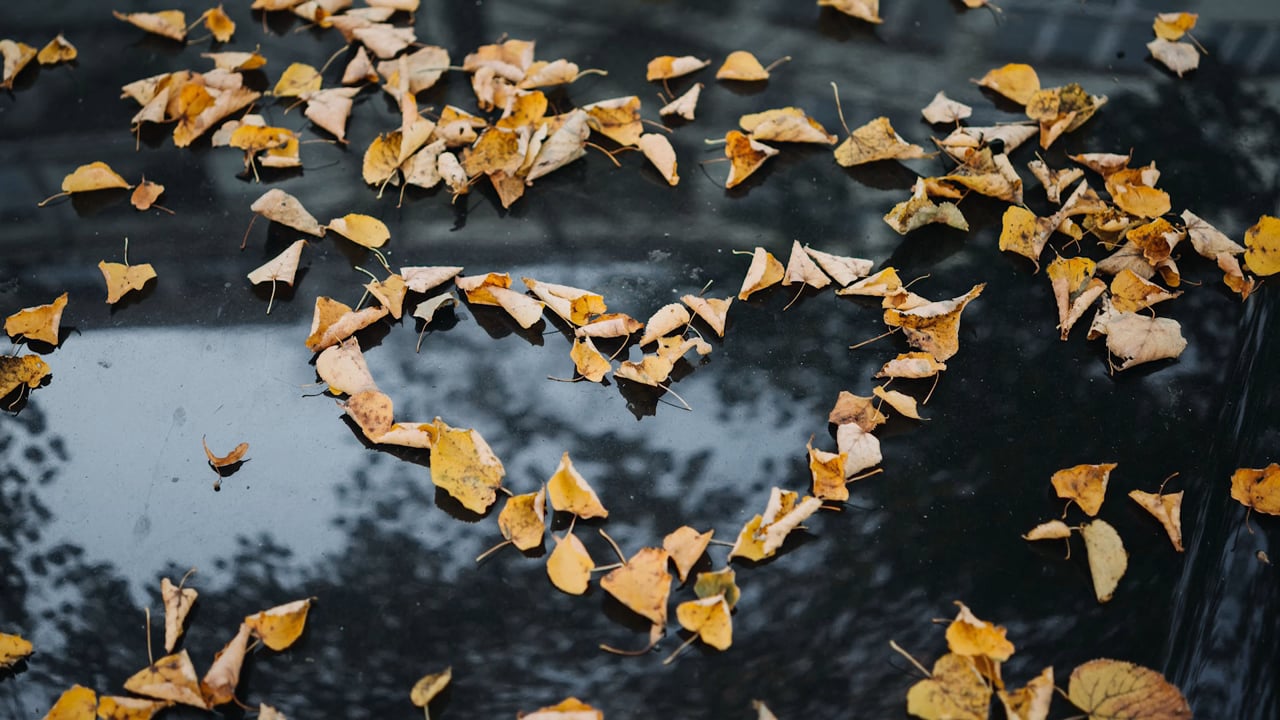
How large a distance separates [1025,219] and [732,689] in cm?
94

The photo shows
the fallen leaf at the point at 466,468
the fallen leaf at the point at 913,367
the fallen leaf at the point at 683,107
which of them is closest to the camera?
the fallen leaf at the point at 466,468

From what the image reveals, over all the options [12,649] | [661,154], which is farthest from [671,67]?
[12,649]

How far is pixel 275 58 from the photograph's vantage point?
2.14 m

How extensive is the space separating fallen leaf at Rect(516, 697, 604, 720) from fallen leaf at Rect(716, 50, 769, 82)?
129 centimetres

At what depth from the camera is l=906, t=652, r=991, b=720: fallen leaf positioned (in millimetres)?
1212

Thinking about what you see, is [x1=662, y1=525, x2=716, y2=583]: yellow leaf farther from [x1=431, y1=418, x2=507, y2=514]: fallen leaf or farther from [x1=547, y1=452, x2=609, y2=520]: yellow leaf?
[x1=431, y1=418, x2=507, y2=514]: fallen leaf

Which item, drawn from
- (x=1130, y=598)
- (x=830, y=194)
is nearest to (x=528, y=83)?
(x=830, y=194)

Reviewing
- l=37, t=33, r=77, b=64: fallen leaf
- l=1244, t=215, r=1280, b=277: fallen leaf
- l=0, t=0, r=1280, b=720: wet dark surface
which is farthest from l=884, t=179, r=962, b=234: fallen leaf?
l=37, t=33, r=77, b=64: fallen leaf

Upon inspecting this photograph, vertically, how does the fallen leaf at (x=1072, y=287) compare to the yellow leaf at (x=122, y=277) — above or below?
above

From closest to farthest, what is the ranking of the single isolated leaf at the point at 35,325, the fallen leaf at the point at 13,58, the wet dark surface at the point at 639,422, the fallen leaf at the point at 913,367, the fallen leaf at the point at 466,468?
1. the wet dark surface at the point at 639,422
2. the fallen leaf at the point at 466,468
3. the fallen leaf at the point at 913,367
4. the single isolated leaf at the point at 35,325
5. the fallen leaf at the point at 13,58

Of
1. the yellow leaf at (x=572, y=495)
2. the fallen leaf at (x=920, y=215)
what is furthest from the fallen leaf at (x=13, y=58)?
the fallen leaf at (x=920, y=215)

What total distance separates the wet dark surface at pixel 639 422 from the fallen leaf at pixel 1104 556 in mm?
17

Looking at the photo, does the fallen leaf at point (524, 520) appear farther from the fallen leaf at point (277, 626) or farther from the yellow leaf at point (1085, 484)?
the yellow leaf at point (1085, 484)

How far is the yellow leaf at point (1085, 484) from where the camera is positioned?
54.9 inches
